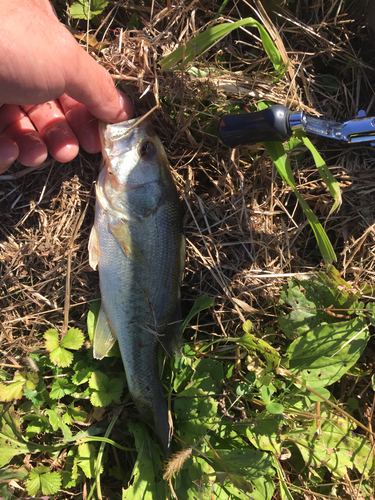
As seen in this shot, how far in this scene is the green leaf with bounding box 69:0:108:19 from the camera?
267cm

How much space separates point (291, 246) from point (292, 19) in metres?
1.98

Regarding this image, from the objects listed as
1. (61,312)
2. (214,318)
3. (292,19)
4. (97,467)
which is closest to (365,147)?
(292,19)

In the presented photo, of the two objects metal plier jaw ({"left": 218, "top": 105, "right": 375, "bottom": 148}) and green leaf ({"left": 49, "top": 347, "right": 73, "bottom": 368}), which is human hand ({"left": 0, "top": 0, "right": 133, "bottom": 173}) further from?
green leaf ({"left": 49, "top": 347, "right": 73, "bottom": 368})

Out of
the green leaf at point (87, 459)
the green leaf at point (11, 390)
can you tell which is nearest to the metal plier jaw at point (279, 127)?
the green leaf at point (11, 390)

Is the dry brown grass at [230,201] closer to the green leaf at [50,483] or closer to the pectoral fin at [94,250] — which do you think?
the pectoral fin at [94,250]

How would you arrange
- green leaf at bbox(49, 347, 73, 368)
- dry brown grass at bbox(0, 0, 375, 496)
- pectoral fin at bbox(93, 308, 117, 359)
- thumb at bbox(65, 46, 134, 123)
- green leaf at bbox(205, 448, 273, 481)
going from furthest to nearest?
1. dry brown grass at bbox(0, 0, 375, 496)
2. pectoral fin at bbox(93, 308, 117, 359)
3. green leaf at bbox(49, 347, 73, 368)
4. green leaf at bbox(205, 448, 273, 481)
5. thumb at bbox(65, 46, 134, 123)

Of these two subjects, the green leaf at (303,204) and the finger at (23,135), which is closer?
the green leaf at (303,204)

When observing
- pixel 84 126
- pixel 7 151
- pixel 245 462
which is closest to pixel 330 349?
pixel 245 462

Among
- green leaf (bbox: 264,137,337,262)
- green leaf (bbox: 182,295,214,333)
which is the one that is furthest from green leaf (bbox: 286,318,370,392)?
green leaf (bbox: 182,295,214,333)

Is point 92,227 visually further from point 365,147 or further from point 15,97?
point 365,147

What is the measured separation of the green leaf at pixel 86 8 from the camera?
267cm

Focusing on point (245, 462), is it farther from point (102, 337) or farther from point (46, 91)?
point (46, 91)

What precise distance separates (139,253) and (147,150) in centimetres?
82

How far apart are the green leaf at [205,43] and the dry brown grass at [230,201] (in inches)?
12.8
